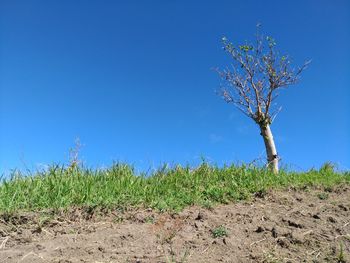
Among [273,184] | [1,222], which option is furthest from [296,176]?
[1,222]

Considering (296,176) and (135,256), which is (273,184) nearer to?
(296,176)

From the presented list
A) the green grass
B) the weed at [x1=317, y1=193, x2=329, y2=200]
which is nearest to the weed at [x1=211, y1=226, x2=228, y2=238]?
the green grass

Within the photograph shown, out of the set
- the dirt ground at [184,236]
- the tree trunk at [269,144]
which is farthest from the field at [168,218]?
the tree trunk at [269,144]

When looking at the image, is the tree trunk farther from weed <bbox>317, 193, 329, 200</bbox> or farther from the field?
weed <bbox>317, 193, 329, 200</bbox>

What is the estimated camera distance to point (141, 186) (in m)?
6.77

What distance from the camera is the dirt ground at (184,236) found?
14.8 feet

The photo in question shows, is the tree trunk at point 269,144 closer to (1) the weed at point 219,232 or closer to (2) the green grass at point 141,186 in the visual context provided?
(2) the green grass at point 141,186

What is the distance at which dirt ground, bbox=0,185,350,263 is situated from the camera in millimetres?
4504

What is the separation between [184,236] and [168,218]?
0.67 metres

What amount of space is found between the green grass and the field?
15mm

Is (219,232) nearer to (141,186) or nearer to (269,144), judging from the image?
(141,186)

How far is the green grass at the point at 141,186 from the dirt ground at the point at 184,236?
0.85 feet

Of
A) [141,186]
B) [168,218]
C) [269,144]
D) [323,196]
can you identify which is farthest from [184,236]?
[269,144]

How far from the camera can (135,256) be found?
442cm
